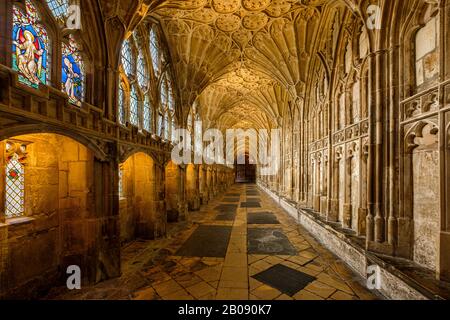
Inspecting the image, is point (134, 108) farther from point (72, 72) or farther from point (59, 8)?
point (59, 8)

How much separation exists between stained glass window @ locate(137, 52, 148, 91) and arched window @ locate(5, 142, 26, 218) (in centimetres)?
446

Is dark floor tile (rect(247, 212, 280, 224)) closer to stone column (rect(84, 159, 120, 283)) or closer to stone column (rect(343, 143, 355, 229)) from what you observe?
stone column (rect(343, 143, 355, 229))

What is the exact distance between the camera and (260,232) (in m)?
7.62

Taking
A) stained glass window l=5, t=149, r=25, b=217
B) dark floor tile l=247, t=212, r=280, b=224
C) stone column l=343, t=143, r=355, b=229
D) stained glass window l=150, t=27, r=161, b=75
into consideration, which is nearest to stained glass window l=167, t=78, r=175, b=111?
stained glass window l=150, t=27, r=161, b=75

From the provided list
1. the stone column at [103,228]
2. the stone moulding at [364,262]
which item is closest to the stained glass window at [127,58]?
the stone column at [103,228]

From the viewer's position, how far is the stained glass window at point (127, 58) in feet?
20.4

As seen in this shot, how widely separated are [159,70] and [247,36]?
192 inches

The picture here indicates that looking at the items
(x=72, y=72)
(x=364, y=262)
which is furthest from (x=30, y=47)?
(x=364, y=262)

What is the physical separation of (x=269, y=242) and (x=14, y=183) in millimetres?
6477

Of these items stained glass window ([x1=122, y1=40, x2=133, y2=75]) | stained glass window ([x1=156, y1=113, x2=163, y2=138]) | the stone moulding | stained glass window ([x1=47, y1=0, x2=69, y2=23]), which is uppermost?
stained glass window ([x1=122, y1=40, x2=133, y2=75])

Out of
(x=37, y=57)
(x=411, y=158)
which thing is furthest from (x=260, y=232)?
(x=37, y=57)

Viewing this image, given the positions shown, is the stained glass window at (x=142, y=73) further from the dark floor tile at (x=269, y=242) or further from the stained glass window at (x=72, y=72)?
the dark floor tile at (x=269, y=242)

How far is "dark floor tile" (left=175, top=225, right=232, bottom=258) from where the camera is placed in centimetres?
572

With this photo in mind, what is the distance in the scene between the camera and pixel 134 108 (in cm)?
670
